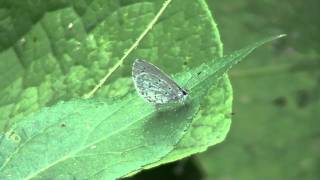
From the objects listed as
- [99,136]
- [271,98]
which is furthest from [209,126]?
[271,98]

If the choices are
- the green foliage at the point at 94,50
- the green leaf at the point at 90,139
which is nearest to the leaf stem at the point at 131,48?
the green foliage at the point at 94,50

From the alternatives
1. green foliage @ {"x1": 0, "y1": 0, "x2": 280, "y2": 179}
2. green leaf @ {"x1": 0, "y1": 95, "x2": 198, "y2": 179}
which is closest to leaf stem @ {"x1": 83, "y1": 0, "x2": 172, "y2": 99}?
green foliage @ {"x1": 0, "y1": 0, "x2": 280, "y2": 179}

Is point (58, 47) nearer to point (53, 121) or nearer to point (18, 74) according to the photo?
point (18, 74)

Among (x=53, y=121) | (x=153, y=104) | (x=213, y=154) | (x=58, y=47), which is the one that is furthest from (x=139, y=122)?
(x=213, y=154)

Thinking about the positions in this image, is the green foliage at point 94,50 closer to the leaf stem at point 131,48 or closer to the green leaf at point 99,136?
the leaf stem at point 131,48

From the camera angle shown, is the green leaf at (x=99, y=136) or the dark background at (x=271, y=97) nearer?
the green leaf at (x=99, y=136)

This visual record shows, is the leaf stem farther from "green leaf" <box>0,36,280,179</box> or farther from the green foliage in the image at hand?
"green leaf" <box>0,36,280,179</box>

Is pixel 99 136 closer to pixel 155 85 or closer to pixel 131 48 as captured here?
pixel 155 85
